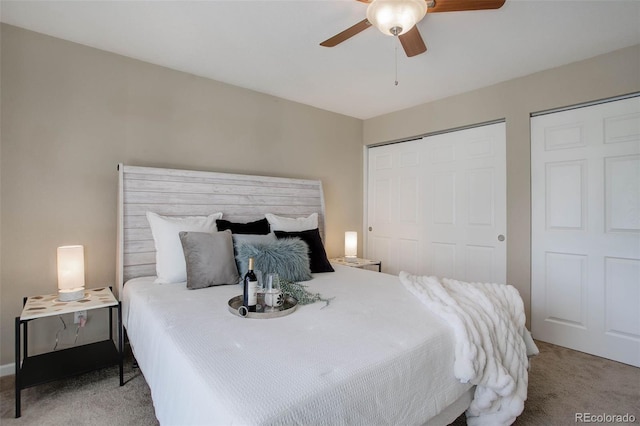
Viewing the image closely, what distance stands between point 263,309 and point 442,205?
268 cm

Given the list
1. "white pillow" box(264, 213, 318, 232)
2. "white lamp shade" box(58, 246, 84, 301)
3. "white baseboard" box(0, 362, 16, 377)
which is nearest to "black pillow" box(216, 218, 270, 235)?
"white pillow" box(264, 213, 318, 232)

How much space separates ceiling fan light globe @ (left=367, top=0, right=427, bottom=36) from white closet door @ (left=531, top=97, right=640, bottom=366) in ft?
6.82

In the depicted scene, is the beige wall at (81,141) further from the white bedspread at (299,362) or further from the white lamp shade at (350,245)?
the white lamp shade at (350,245)

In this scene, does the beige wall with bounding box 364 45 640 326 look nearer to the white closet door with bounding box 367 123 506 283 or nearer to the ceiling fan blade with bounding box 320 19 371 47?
the white closet door with bounding box 367 123 506 283

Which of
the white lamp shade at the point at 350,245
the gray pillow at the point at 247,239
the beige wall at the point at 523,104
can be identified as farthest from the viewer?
the white lamp shade at the point at 350,245

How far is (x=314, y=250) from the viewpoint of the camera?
295 cm

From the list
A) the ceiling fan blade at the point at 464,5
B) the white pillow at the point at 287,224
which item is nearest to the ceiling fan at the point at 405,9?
the ceiling fan blade at the point at 464,5

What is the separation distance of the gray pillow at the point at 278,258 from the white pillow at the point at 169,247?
0.42 metres

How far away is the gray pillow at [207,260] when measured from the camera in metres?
2.27

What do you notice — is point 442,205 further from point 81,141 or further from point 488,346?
point 81,141

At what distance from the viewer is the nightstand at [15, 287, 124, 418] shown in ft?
6.22

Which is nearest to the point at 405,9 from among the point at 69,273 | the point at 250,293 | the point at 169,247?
the point at 250,293

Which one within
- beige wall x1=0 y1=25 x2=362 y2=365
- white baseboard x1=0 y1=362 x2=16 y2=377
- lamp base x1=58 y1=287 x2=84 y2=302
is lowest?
white baseboard x1=0 y1=362 x2=16 y2=377

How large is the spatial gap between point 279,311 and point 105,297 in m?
1.41
